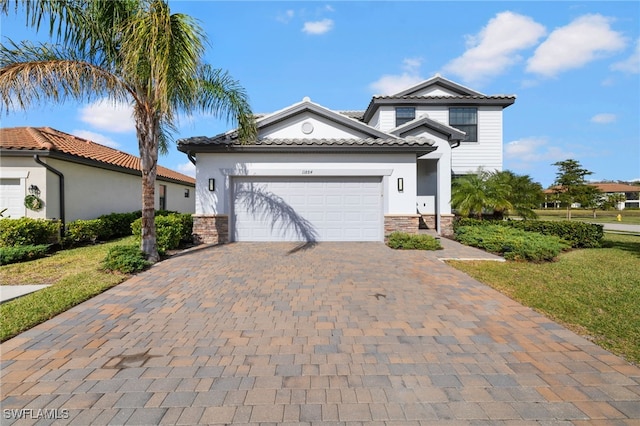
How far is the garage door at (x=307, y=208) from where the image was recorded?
10906 millimetres

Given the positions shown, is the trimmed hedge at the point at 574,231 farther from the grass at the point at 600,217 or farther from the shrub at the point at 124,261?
the grass at the point at 600,217

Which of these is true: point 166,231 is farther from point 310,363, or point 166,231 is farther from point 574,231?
point 574,231

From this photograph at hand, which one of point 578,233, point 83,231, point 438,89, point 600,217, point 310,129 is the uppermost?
point 438,89

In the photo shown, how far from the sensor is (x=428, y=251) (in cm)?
928

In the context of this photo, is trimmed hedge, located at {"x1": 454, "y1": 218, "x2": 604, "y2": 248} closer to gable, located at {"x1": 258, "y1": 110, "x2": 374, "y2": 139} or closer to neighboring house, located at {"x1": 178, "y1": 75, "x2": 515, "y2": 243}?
neighboring house, located at {"x1": 178, "y1": 75, "x2": 515, "y2": 243}

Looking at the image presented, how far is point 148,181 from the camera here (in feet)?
25.4

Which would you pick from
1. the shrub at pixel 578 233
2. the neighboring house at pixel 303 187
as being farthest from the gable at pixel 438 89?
the shrub at pixel 578 233

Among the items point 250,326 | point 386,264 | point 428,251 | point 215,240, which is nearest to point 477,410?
point 250,326

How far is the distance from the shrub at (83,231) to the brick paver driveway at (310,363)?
6.93 meters

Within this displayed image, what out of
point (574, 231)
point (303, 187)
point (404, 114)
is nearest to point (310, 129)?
point (303, 187)

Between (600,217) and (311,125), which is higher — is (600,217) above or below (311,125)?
below

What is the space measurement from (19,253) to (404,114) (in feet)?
56.3

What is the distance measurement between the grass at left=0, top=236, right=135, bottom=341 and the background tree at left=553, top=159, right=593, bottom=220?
3478 cm

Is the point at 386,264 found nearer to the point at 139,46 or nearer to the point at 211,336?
the point at 211,336
